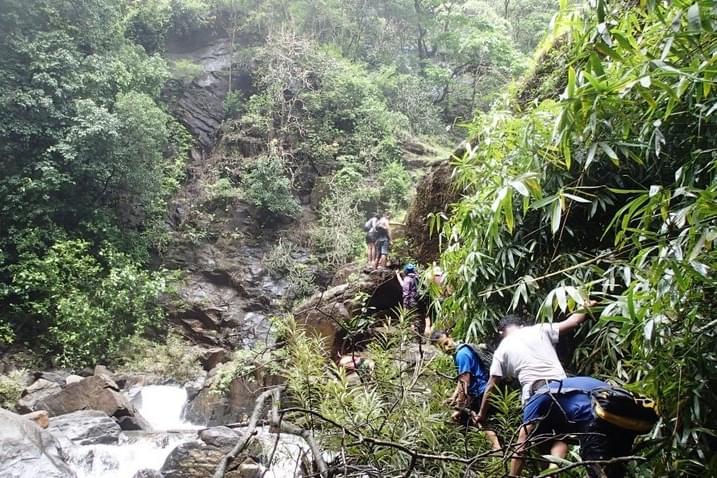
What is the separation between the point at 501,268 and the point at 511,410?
40.6 inches

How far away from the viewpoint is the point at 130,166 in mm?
11688

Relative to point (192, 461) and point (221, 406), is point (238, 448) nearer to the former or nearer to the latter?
point (192, 461)

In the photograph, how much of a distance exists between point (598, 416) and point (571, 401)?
0.68ft

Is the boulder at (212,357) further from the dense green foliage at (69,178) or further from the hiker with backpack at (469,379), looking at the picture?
the hiker with backpack at (469,379)

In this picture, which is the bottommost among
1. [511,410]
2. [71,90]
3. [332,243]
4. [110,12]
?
[332,243]

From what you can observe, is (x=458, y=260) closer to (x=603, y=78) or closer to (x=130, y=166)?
(x=603, y=78)

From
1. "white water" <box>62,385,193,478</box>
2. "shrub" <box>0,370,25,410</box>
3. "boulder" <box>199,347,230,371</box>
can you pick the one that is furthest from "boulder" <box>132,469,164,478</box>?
"boulder" <box>199,347,230,371</box>

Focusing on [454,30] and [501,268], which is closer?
[501,268]

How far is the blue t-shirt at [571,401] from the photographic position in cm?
220

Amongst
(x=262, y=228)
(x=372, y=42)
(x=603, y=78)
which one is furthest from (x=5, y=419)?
(x=372, y=42)

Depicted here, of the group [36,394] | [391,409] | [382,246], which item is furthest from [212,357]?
[391,409]

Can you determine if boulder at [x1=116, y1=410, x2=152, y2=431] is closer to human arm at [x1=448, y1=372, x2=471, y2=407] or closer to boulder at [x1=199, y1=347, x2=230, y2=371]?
boulder at [x1=199, y1=347, x2=230, y2=371]

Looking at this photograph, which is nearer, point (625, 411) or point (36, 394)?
point (625, 411)

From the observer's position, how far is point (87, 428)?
702 cm
